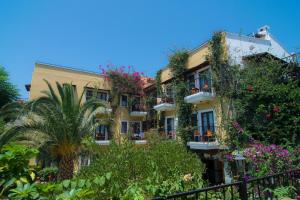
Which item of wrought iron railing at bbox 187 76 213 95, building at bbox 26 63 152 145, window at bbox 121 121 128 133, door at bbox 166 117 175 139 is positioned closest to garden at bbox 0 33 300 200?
wrought iron railing at bbox 187 76 213 95

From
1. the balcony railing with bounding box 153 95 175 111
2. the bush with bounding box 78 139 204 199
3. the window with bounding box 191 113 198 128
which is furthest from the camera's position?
the balcony railing with bounding box 153 95 175 111

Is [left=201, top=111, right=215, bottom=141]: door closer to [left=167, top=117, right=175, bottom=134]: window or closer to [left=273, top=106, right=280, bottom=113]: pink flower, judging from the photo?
[left=167, top=117, right=175, bottom=134]: window

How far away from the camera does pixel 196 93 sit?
51.9 ft

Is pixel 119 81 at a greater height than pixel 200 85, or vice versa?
pixel 119 81

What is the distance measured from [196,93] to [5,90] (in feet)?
70.7

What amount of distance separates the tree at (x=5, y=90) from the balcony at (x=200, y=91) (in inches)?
800

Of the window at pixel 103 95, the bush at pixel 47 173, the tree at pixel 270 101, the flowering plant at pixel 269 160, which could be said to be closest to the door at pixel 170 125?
the tree at pixel 270 101

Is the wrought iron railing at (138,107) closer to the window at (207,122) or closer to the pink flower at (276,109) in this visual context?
the window at (207,122)

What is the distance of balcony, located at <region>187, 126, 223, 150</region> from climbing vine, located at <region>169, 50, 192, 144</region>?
673 mm

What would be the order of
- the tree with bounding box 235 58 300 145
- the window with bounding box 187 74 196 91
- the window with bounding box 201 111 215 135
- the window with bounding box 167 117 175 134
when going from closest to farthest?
the tree with bounding box 235 58 300 145 < the window with bounding box 201 111 215 135 < the window with bounding box 187 74 196 91 < the window with bounding box 167 117 175 134

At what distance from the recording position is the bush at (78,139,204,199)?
Result: 4949 millimetres

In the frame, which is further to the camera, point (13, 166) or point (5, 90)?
point (5, 90)

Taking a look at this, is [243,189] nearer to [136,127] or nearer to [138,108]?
[138,108]

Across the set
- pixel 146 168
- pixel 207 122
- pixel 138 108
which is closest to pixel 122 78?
pixel 138 108
